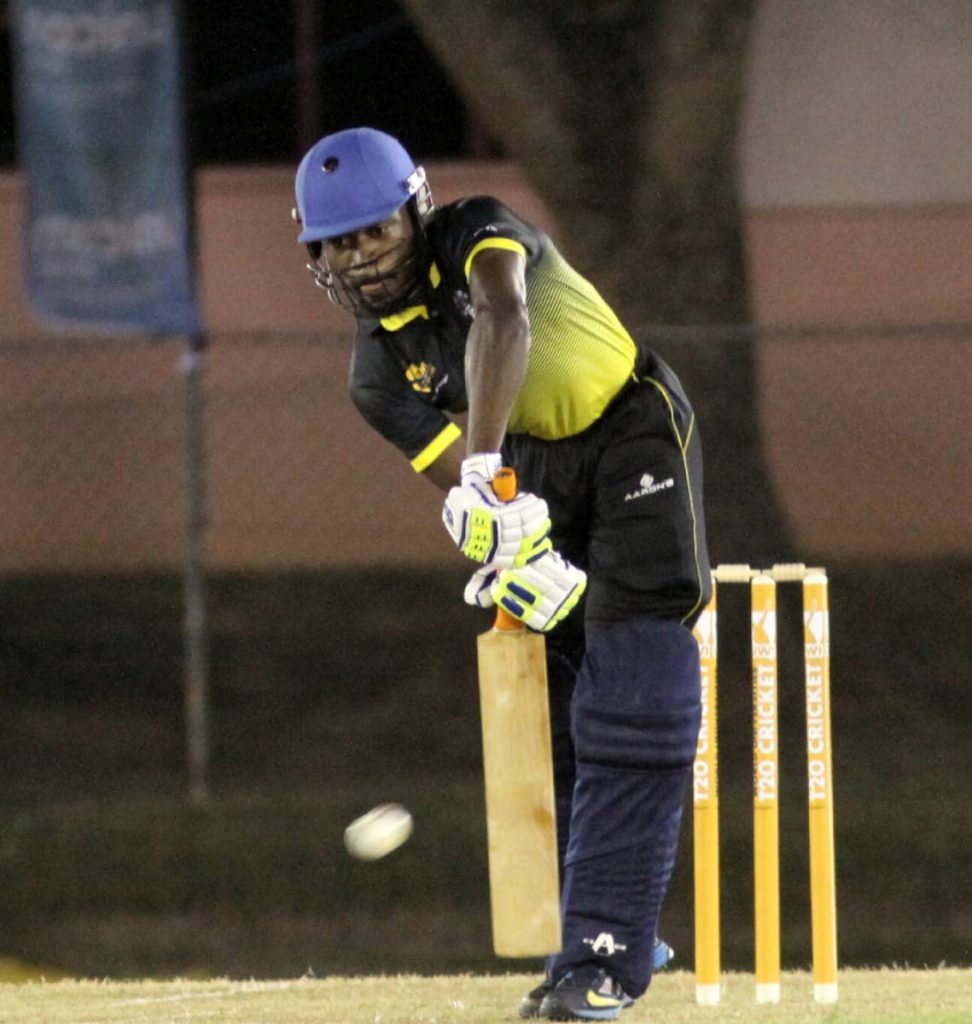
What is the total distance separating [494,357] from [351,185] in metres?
0.46

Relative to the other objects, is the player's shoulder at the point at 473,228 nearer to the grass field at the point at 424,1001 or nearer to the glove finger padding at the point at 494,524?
the glove finger padding at the point at 494,524

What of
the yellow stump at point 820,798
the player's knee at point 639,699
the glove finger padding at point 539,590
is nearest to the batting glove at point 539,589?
the glove finger padding at point 539,590

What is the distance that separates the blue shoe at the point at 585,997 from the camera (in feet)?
15.0

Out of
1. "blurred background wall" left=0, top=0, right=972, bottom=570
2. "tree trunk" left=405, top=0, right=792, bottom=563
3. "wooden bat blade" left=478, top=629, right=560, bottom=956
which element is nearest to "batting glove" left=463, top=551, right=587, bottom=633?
"wooden bat blade" left=478, top=629, right=560, bottom=956

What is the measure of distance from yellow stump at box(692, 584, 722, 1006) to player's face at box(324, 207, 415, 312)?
3.50 feet

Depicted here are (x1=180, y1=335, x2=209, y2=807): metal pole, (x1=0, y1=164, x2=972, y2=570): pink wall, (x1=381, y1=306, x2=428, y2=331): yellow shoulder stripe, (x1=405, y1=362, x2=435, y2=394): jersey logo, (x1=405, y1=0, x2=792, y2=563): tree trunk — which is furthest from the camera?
(x1=0, y1=164, x2=972, y2=570): pink wall

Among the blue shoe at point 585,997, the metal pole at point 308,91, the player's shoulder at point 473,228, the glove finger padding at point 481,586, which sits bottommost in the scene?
the blue shoe at point 585,997

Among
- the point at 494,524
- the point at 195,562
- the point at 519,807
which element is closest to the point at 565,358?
the point at 494,524

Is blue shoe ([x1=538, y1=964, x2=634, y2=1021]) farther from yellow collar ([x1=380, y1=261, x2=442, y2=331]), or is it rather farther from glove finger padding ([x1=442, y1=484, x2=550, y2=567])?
yellow collar ([x1=380, y1=261, x2=442, y2=331])

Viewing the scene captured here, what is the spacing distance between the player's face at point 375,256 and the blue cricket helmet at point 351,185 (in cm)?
3

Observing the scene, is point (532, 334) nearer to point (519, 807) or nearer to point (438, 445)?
point (438, 445)

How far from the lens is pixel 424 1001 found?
17.0 feet

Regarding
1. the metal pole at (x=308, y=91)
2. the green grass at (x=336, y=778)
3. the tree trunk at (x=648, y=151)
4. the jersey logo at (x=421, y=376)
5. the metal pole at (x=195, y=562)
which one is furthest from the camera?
the metal pole at (x=308, y=91)

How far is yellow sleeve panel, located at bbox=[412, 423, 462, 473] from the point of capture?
5078 millimetres
